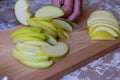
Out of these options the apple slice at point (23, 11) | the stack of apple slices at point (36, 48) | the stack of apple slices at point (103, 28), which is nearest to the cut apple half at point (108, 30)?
the stack of apple slices at point (103, 28)

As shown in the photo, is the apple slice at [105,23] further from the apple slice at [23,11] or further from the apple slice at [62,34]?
the apple slice at [23,11]

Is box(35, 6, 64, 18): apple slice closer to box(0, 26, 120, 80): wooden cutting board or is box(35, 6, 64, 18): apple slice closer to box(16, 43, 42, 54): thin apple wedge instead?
box(0, 26, 120, 80): wooden cutting board

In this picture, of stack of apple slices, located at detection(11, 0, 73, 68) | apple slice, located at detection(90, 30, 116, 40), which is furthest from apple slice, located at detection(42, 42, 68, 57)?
apple slice, located at detection(90, 30, 116, 40)

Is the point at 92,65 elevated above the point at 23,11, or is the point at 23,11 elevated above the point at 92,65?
the point at 23,11

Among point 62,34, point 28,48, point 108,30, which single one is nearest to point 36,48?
point 28,48

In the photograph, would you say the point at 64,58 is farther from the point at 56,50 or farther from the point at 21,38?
the point at 21,38

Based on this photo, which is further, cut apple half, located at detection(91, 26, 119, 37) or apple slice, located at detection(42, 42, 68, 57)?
cut apple half, located at detection(91, 26, 119, 37)

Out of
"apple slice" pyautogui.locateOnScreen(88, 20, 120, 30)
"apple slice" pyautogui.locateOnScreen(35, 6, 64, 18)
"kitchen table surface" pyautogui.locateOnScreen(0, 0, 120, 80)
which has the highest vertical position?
"apple slice" pyautogui.locateOnScreen(35, 6, 64, 18)
